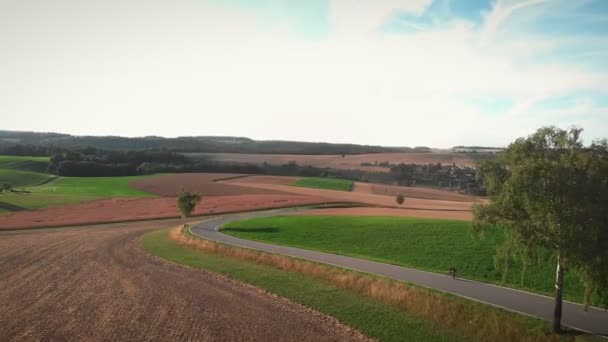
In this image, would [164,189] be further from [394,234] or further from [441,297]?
[441,297]

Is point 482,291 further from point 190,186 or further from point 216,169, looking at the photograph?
point 216,169

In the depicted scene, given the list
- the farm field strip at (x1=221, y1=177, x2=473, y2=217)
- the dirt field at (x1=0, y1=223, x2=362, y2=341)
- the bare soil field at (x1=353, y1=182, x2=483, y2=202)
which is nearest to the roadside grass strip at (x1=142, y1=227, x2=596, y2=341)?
the dirt field at (x1=0, y1=223, x2=362, y2=341)

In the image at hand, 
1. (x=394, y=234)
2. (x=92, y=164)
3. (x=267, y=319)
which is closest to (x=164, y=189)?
(x=92, y=164)

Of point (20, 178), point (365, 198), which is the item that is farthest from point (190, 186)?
point (20, 178)

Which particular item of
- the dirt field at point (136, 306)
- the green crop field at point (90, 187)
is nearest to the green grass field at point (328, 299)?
the dirt field at point (136, 306)

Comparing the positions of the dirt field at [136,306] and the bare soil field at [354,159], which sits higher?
the bare soil field at [354,159]

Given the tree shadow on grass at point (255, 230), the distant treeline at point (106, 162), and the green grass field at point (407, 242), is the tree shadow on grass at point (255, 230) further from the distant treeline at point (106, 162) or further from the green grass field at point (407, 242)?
the distant treeline at point (106, 162)

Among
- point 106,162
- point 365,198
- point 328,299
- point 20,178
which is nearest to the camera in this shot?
point 328,299
